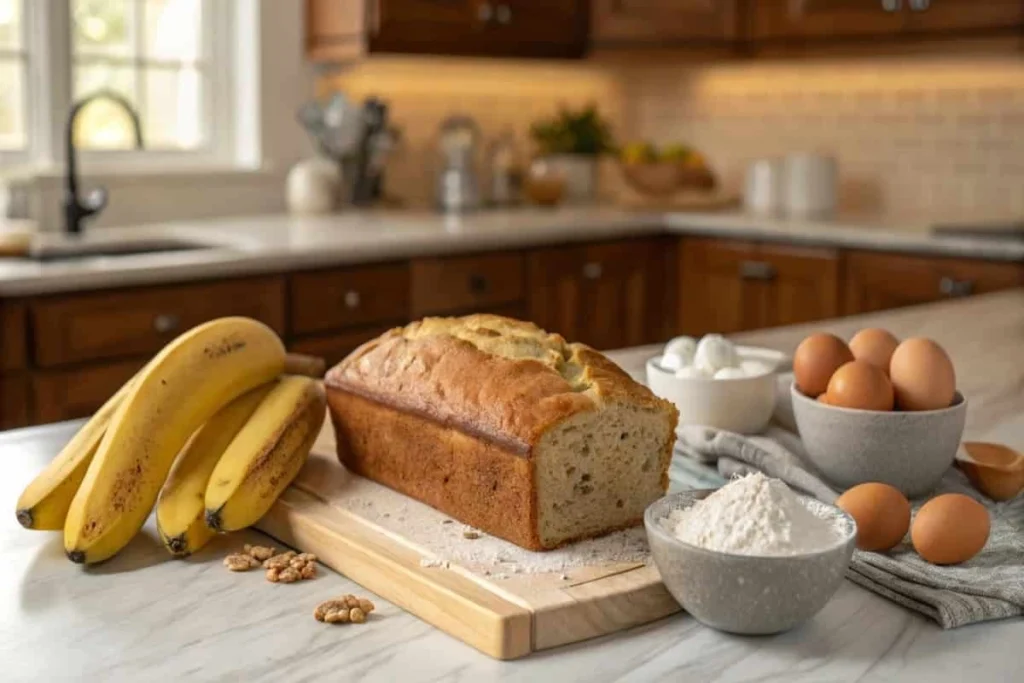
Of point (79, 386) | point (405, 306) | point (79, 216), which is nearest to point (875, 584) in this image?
point (79, 386)

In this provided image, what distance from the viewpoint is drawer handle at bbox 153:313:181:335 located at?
9.50 feet

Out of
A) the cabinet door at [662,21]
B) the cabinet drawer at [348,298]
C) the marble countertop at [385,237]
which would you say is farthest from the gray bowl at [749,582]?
the cabinet door at [662,21]

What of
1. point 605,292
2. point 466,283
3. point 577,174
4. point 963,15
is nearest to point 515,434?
point 466,283

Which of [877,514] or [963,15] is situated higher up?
[963,15]

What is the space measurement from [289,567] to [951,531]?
56 cm

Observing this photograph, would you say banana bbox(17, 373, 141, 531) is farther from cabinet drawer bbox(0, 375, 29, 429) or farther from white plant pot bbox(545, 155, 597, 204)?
white plant pot bbox(545, 155, 597, 204)

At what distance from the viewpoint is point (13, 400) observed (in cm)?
270

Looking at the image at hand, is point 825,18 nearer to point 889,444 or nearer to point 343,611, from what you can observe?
point 889,444

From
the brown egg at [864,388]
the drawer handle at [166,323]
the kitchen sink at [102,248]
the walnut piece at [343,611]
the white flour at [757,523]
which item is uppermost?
the brown egg at [864,388]

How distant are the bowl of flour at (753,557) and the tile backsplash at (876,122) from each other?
335 centimetres

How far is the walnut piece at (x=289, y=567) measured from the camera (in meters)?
1.09

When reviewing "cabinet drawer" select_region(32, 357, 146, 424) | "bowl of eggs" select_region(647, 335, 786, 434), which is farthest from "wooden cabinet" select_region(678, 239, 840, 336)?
"bowl of eggs" select_region(647, 335, 786, 434)

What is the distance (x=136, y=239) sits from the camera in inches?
136

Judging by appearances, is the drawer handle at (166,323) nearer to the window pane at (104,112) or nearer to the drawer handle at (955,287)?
the window pane at (104,112)
